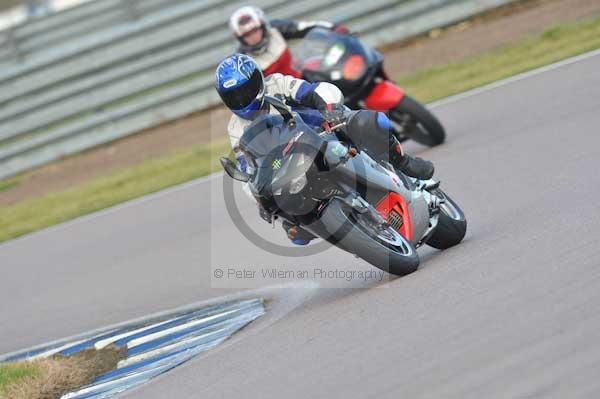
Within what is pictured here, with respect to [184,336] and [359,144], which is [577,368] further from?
[184,336]

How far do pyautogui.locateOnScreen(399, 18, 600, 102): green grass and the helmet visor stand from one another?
22.4ft

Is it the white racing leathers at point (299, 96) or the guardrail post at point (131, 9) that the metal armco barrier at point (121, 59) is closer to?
the guardrail post at point (131, 9)

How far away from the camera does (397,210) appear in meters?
6.54

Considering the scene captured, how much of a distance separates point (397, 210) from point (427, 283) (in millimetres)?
670

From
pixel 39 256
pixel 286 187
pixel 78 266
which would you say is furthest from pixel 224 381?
pixel 39 256

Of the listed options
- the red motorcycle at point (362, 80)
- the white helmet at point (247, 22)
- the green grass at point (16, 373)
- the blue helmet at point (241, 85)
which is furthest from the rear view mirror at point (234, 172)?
the white helmet at point (247, 22)

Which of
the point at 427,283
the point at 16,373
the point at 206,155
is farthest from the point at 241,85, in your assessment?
the point at 206,155

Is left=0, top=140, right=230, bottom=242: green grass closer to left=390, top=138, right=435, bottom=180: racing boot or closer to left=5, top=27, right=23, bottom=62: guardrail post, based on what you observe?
left=5, top=27, right=23, bottom=62: guardrail post

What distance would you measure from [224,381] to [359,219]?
4.26ft

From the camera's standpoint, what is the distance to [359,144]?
6.63 m

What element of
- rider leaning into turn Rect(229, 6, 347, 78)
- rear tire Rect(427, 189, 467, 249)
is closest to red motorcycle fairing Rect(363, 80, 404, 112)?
rider leaning into turn Rect(229, 6, 347, 78)

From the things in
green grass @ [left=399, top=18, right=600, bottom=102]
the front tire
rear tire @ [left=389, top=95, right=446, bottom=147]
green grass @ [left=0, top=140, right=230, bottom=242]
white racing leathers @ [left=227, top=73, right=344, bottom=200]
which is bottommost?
green grass @ [left=399, top=18, right=600, bottom=102]

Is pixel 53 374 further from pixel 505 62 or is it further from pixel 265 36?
pixel 505 62

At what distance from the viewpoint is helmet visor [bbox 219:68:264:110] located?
6352mm
